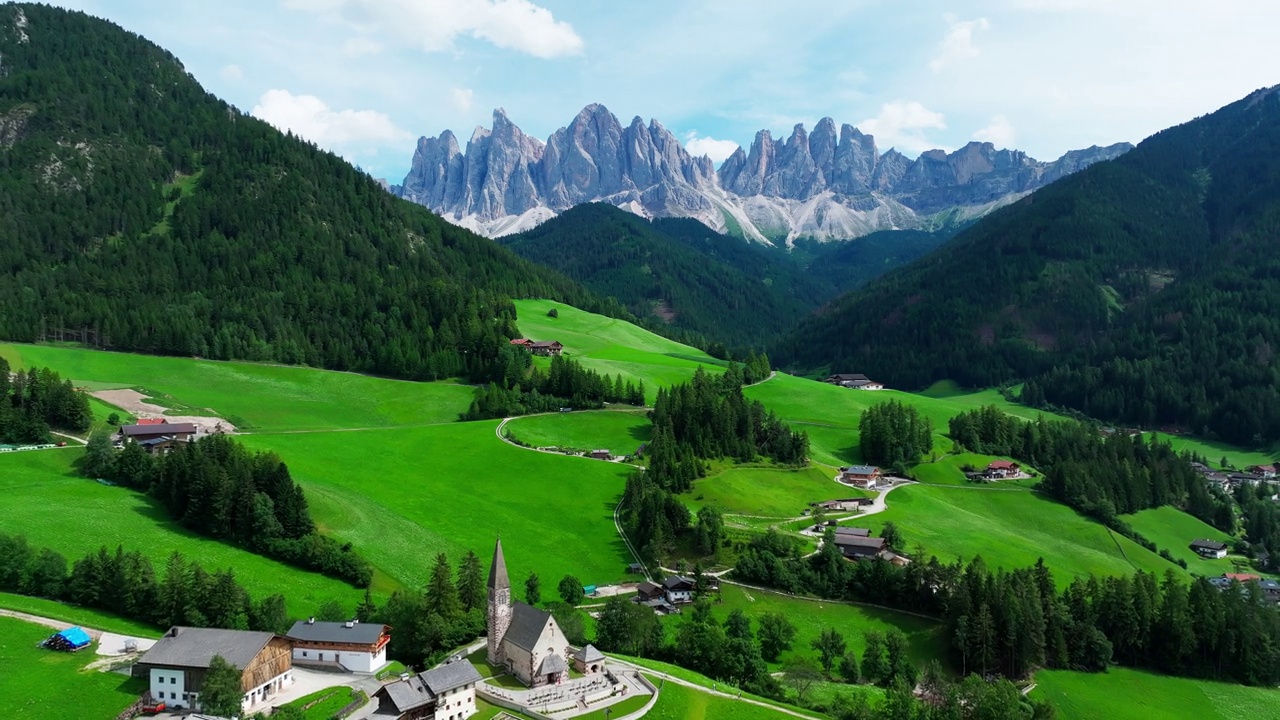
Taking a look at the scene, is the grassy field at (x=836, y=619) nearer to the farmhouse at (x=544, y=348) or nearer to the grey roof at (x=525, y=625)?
the grey roof at (x=525, y=625)

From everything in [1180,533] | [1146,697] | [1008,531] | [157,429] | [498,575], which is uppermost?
[157,429]

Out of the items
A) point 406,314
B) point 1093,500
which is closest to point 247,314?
point 406,314

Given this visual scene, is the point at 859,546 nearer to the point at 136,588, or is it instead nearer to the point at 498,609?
the point at 498,609

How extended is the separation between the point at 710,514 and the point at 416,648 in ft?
130

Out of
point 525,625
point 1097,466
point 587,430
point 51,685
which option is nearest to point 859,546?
point 525,625

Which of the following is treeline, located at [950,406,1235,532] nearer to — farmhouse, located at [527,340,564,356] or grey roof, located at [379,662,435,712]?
farmhouse, located at [527,340,564,356]

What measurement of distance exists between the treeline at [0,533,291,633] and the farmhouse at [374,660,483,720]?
15.9m

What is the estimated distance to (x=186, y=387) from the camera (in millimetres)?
132500

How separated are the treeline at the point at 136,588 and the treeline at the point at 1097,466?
115 m

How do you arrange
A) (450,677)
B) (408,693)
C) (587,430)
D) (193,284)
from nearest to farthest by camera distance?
(408,693)
(450,677)
(587,430)
(193,284)

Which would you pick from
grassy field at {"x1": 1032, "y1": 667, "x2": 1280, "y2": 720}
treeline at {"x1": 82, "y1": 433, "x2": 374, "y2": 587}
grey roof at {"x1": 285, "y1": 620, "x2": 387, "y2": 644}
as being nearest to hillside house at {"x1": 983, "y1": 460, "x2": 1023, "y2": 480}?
grassy field at {"x1": 1032, "y1": 667, "x2": 1280, "y2": 720}

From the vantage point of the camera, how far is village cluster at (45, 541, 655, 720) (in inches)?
2020

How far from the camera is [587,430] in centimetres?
13062

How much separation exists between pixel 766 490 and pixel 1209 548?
6745 centimetres
